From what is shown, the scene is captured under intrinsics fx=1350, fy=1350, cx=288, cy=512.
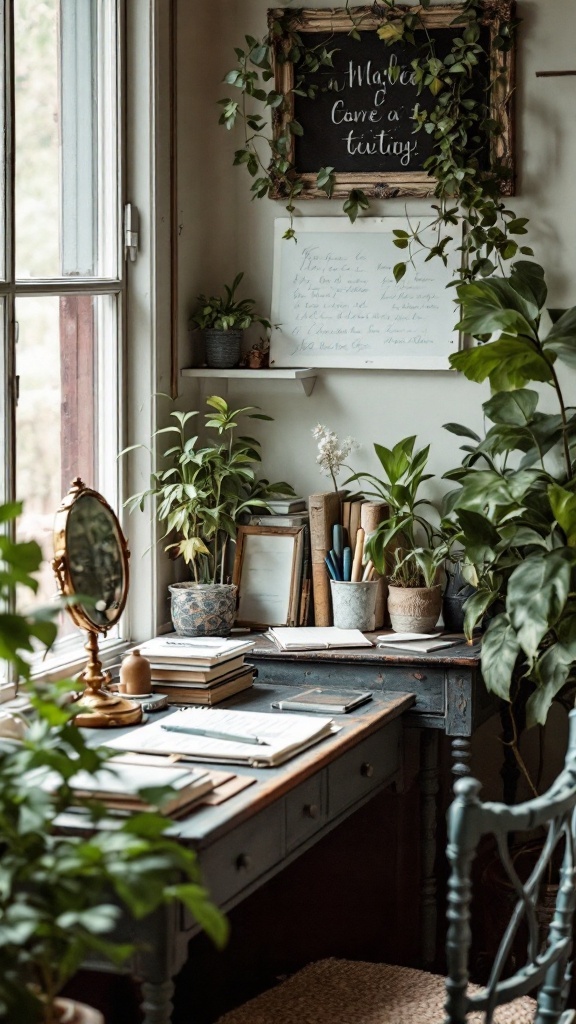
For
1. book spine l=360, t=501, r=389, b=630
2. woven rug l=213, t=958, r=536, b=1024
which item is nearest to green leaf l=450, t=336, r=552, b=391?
book spine l=360, t=501, r=389, b=630

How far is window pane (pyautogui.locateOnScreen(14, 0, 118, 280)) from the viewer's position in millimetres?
2896

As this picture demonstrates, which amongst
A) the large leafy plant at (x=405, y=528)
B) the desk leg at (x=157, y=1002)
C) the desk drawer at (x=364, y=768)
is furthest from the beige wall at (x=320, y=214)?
the desk leg at (x=157, y=1002)

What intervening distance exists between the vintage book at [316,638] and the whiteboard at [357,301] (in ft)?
2.36

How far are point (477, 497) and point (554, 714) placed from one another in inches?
32.8

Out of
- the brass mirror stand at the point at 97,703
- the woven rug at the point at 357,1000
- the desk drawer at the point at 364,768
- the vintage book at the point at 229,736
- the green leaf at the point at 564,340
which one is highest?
the green leaf at the point at 564,340

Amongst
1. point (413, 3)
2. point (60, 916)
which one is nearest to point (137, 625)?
point (413, 3)

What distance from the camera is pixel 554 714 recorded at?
356cm

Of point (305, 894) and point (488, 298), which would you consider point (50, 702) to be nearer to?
point (488, 298)

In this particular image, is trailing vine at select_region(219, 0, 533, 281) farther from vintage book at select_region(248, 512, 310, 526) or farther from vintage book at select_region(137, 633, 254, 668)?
vintage book at select_region(137, 633, 254, 668)

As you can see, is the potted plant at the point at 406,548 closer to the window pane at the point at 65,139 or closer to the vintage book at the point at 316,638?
the vintage book at the point at 316,638

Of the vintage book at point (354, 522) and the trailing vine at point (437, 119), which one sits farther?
the vintage book at point (354, 522)

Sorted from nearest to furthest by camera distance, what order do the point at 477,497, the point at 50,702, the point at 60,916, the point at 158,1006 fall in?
the point at 60,916 → the point at 50,702 → the point at 158,1006 → the point at 477,497

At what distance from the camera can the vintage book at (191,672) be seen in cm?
293

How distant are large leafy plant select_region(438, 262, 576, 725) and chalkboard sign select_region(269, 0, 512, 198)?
44cm
